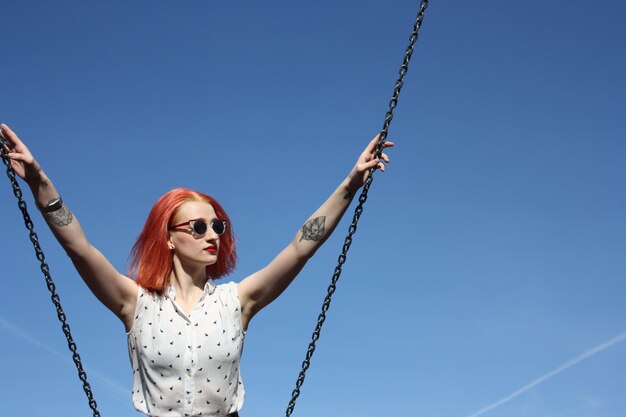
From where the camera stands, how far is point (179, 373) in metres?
6.82

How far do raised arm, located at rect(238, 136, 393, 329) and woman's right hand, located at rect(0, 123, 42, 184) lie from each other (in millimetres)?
1789

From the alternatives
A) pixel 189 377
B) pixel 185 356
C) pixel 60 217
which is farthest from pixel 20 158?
pixel 189 377

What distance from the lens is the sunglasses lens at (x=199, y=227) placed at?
7.11 metres

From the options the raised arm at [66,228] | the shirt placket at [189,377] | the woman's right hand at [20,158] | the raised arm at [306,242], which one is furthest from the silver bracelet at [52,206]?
the raised arm at [306,242]

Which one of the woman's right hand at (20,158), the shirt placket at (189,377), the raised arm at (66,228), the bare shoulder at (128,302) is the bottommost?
the shirt placket at (189,377)

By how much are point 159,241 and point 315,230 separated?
1.20 meters

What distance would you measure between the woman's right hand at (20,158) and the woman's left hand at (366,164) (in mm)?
2364

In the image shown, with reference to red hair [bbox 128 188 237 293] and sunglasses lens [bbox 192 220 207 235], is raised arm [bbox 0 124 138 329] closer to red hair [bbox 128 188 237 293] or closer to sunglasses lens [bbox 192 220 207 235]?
red hair [bbox 128 188 237 293]

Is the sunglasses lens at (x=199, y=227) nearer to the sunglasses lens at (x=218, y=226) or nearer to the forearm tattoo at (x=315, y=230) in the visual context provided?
the sunglasses lens at (x=218, y=226)

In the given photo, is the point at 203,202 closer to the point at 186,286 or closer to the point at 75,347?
the point at 186,286

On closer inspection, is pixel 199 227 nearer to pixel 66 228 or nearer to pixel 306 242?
pixel 306 242

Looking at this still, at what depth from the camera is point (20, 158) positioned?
274 inches

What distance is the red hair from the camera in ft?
23.5

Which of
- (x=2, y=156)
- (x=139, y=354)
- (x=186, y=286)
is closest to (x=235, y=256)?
(x=186, y=286)
